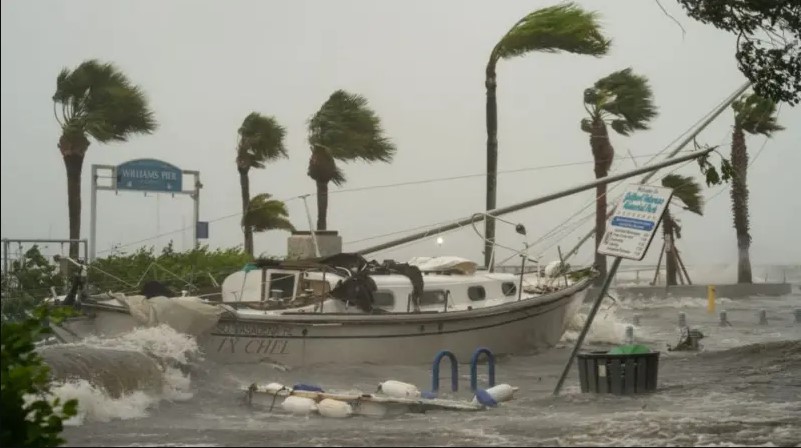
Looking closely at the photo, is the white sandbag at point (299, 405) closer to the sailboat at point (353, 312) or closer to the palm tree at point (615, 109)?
the sailboat at point (353, 312)

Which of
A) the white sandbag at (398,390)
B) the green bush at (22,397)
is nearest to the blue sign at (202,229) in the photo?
the white sandbag at (398,390)

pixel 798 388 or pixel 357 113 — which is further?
pixel 357 113

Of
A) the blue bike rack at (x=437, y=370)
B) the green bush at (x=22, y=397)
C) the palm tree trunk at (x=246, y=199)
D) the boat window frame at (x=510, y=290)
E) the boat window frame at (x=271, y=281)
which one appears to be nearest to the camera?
the green bush at (x=22, y=397)

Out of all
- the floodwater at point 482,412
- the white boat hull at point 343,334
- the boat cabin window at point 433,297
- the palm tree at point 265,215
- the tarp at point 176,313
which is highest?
the palm tree at point 265,215

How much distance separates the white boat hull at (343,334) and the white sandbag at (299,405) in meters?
4.52

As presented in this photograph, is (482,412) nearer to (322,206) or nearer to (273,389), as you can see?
(273,389)

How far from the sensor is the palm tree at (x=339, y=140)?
3619 cm

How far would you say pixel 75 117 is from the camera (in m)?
27.9

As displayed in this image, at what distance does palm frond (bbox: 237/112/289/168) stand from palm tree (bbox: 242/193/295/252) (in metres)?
1.40

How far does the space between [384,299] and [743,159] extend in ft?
110

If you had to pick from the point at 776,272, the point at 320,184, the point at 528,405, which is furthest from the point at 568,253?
the point at 776,272

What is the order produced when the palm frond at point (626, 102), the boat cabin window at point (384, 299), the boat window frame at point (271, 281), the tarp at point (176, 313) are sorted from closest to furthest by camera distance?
1. the tarp at point (176, 313)
2. the boat cabin window at point (384, 299)
3. the boat window frame at point (271, 281)
4. the palm frond at point (626, 102)

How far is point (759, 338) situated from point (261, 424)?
748 inches

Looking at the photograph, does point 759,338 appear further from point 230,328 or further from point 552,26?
point 230,328
